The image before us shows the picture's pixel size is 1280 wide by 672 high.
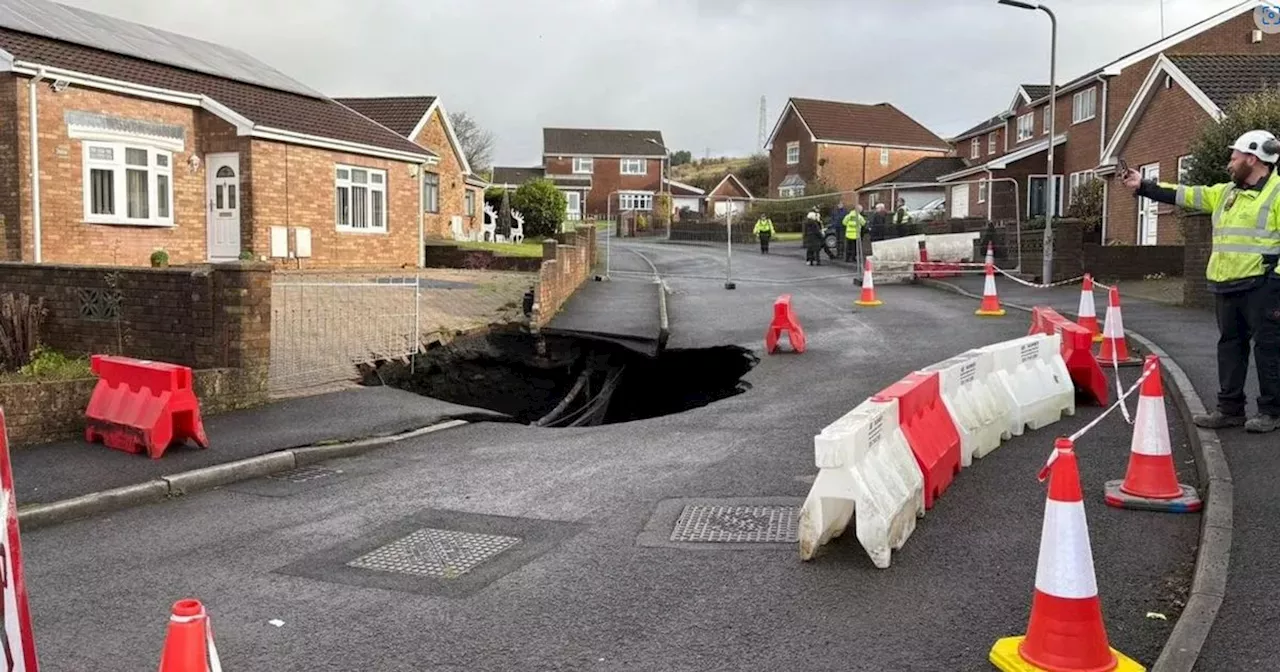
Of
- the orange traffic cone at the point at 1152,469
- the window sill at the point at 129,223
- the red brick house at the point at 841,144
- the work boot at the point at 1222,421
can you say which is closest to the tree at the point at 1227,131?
the work boot at the point at 1222,421

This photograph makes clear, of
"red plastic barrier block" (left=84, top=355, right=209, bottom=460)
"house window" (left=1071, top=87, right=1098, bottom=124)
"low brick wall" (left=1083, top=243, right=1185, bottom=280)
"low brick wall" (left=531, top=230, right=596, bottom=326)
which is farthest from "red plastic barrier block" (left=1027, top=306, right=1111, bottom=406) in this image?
"house window" (left=1071, top=87, right=1098, bottom=124)

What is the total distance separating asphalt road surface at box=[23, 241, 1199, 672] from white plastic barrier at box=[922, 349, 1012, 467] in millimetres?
148

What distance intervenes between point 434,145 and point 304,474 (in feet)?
101

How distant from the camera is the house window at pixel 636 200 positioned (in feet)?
268

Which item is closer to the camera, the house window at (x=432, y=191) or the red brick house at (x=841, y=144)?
the house window at (x=432, y=191)

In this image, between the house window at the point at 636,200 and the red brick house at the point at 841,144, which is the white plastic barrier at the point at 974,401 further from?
the house window at the point at 636,200

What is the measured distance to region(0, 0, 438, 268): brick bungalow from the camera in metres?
18.2

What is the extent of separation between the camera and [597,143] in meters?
84.7

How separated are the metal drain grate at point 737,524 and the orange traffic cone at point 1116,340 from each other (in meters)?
5.68

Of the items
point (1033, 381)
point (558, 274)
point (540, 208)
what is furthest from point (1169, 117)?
point (540, 208)

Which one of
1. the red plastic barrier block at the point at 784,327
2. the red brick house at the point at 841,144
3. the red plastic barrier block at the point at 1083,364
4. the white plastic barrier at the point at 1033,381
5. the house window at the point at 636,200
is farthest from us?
the house window at the point at 636,200

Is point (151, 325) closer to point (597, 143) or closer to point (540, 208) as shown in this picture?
point (540, 208)

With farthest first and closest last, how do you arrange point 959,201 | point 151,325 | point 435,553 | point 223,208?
point 959,201
point 223,208
point 151,325
point 435,553

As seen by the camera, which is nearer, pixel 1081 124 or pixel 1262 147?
pixel 1262 147
